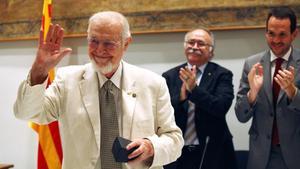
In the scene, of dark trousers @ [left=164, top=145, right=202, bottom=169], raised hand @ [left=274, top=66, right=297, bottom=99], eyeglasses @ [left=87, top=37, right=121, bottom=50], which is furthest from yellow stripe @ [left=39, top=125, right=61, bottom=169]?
raised hand @ [left=274, top=66, right=297, bottom=99]

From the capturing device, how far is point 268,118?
2.94 metres

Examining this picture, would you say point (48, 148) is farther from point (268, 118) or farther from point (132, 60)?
point (268, 118)

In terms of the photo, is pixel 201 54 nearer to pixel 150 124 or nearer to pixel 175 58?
pixel 175 58

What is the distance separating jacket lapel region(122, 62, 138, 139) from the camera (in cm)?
214

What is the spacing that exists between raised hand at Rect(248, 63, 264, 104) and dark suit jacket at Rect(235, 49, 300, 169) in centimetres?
5

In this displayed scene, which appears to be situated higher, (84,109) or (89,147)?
(84,109)

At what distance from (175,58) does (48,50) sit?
2224 millimetres

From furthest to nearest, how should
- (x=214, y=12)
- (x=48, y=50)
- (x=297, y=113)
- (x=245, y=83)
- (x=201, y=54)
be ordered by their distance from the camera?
(x=214, y=12) → (x=201, y=54) → (x=245, y=83) → (x=297, y=113) → (x=48, y=50)

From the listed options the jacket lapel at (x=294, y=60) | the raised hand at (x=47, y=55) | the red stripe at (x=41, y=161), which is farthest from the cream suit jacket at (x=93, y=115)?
the red stripe at (x=41, y=161)

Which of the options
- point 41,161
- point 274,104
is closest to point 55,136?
point 41,161

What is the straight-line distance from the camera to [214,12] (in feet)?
12.6

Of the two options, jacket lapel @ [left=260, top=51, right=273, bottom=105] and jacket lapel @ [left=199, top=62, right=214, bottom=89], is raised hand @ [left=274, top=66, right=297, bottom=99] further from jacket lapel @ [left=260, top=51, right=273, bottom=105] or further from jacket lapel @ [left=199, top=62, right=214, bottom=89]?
jacket lapel @ [left=199, top=62, right=214, bottom=89]

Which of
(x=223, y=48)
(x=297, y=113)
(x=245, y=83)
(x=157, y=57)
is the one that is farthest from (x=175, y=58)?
(x=297, y=113)

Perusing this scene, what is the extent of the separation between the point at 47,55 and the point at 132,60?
2.29m
